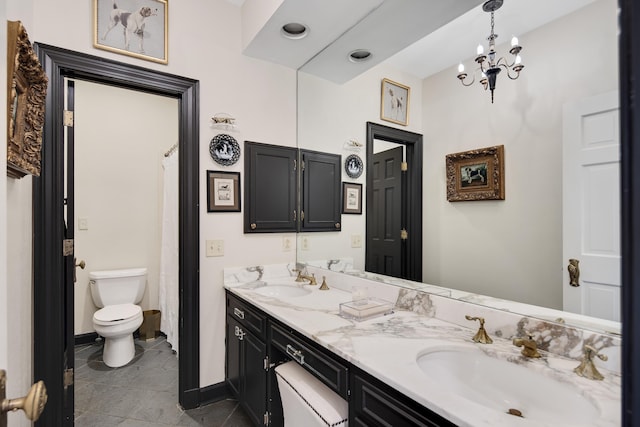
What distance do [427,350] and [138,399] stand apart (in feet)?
7.05

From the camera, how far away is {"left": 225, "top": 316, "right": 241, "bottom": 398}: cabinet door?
83.0 inches

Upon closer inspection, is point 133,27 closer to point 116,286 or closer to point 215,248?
point 215,248

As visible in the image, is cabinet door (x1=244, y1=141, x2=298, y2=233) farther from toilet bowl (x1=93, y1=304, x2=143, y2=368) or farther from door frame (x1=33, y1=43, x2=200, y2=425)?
toilet bowl (x1=93, y1=304, x2=143, y2=368)

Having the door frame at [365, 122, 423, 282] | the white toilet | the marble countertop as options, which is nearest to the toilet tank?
the white toilet

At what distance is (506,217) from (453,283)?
0.41 metres

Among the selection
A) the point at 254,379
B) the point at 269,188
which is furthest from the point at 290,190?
the point at 254,379

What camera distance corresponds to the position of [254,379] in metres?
1.86

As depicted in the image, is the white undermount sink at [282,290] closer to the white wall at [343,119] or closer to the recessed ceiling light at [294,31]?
the white wall at [343,119]

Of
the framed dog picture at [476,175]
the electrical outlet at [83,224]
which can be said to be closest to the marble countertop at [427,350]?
the framed dog picture at [476,175]

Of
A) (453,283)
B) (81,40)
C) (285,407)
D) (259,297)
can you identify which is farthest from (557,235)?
(81,40)

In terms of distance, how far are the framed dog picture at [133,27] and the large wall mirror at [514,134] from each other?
4.82ft

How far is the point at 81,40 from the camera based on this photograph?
1830 millimetres

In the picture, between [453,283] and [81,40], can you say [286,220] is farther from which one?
[81,40]

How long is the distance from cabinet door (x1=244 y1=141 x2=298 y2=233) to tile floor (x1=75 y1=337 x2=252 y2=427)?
4.08ft
